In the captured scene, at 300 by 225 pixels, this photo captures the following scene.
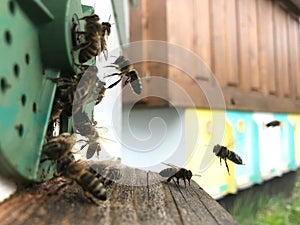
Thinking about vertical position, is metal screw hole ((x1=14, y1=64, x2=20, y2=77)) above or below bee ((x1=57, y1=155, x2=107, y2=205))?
above

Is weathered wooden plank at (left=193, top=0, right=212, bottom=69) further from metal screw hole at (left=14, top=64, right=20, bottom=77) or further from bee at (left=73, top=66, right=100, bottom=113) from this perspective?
metal screw hole at (left=14, top=64, right=20, bottom=77)

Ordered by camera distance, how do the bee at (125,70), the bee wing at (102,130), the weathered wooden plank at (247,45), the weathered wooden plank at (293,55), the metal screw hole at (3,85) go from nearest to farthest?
the metal screw hole at (3,85) → the bee wing at (102,130) → the bee at (125,70) → the weathered wooden plank at (247,45) → the weathered wooden plank at (293,55)

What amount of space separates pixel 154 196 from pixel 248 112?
4.18 metres

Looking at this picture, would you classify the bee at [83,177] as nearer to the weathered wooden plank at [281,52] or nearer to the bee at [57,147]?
the bee at [57,147]

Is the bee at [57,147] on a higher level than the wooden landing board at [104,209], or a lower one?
higher

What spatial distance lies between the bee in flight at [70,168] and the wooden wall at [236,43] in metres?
2.42

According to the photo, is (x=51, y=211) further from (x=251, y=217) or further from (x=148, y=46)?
(x=251, y=217)

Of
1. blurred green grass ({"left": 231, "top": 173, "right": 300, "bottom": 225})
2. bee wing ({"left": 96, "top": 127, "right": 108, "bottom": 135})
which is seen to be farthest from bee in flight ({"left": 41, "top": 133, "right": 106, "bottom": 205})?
blurred green grass ({"left": 231, "top": 173, "right": 300, "bottom": 225})

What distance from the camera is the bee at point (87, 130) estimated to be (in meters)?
0.75

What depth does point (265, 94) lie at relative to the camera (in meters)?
5.37

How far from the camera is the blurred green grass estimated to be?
12.3 feet

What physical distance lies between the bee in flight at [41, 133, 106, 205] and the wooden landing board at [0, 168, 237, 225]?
0.02 m

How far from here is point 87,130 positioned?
80 centimetres

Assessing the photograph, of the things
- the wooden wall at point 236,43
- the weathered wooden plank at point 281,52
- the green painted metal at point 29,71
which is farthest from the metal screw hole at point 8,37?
the weathered wooden plank at point 281,52
